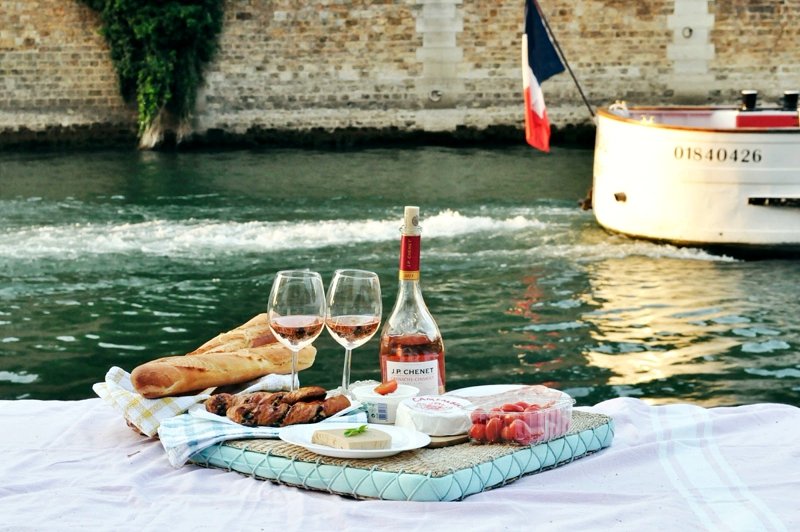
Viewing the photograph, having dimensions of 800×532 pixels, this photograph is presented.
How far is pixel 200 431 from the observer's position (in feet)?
Result: 7.73

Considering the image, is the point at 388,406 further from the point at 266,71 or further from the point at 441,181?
the point at 266,71

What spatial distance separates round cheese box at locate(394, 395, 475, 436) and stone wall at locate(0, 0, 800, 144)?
60.9 ft

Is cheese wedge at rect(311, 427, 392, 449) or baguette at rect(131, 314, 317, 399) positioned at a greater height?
baguette at rect(131, 314, 317, 399)

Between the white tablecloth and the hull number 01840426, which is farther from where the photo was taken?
the hull number 01840426

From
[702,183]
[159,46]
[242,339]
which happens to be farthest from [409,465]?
[159,46]

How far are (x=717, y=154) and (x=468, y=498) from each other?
9.08 m

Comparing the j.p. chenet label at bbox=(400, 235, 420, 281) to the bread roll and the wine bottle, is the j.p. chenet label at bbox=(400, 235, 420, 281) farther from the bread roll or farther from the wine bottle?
the bread roll

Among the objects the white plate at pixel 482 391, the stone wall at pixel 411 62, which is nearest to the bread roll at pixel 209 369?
the white plate at pixel 482 391

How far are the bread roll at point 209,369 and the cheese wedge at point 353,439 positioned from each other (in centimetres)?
36

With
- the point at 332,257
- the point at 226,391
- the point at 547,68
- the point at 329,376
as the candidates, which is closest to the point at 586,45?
the point at 547,68

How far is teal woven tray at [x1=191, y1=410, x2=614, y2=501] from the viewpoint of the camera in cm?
213

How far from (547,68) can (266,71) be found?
9.37 m

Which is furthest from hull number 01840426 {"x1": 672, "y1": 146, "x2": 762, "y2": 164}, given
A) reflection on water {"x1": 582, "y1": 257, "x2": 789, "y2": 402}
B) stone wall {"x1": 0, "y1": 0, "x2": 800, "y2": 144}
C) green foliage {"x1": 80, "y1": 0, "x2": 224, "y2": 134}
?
green foliage {"x1": 80, "y1": 0, "x2": 224, "y2": 134}

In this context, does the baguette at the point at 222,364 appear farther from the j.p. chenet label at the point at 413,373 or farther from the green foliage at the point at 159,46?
the green foliage at the point at 159,46
